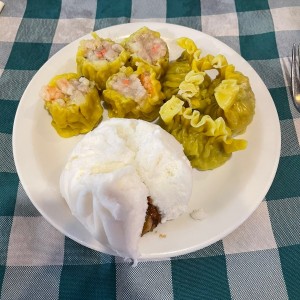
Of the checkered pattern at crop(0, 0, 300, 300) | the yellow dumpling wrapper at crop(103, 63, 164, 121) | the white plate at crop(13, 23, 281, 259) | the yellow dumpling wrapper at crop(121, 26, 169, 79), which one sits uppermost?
the yellow dumpling wrapper at crop(121, 26, 169, 79)

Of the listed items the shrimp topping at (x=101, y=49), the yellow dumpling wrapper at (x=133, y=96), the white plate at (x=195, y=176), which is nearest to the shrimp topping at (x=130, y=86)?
the yellow dumpling wrapper at (x=133, y=96)

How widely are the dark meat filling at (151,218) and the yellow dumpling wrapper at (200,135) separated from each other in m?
0.25

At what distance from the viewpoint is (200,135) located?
128 centimetres

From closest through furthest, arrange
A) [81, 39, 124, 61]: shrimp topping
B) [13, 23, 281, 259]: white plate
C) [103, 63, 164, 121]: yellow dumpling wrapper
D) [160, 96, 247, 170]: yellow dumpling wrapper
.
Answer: [13, 23, 281, 259]: white plate < [160, 96, 247, 170]: yellow dumpling wrapper < [103, 63, 164, 121]: yellow dumpling wrapper < [81, 39, 124, 61]: shrimp topping

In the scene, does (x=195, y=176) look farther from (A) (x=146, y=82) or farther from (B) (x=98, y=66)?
(B) (x=98, y=66)

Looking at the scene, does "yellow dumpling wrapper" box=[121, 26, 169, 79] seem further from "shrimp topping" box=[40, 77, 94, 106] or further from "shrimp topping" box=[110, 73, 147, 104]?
"shrimp topping" box=[40, 77, 94, 106]

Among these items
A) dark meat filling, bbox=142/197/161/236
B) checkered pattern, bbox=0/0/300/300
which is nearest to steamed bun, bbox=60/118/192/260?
dark meat filling, bbox=142/197/161/236

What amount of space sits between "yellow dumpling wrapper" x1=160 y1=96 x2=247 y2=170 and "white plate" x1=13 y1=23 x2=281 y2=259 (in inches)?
1.8

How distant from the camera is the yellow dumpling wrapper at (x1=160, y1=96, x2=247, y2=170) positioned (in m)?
1.25

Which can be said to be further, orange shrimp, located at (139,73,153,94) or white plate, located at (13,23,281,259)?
orange shrimp, located at (139,73,153,94)

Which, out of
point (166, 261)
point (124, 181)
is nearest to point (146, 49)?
point (124, 181)

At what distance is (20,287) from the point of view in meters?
1.19

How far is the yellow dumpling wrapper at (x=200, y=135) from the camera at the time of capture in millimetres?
1245

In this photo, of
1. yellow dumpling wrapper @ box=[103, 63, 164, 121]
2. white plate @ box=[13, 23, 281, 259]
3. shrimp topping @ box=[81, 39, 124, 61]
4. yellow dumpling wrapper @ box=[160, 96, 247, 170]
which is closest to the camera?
white plate @ box=[13, 23, 281, 259]
